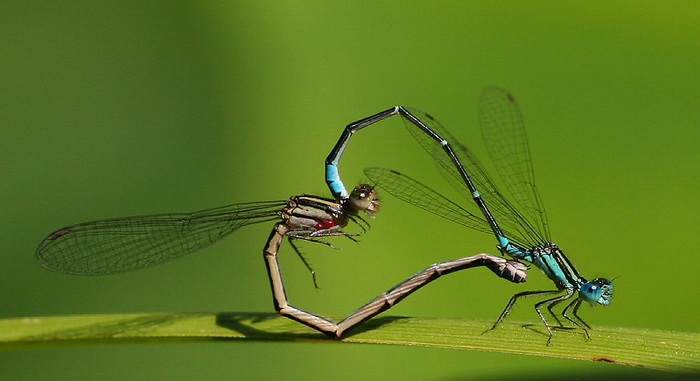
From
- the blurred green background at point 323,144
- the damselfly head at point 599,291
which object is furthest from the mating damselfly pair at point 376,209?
the blurred green background at point 323,144

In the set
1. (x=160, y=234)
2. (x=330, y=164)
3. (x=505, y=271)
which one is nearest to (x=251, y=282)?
(x=160, y=234)

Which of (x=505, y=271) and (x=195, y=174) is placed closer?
(x=505, y=271)

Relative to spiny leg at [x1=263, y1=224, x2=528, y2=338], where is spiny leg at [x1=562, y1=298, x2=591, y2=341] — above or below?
below

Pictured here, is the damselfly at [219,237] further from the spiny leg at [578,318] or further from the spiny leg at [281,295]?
the spiny leg at [578,318]

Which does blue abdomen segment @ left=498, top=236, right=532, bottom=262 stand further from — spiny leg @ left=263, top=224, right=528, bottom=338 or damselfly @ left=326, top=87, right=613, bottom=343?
spiny leg @ left=263, top=224, right=528, bottom=338

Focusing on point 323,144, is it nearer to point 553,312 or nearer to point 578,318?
point 553,312

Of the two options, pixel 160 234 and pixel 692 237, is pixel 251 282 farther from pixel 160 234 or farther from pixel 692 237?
pixel 692 237

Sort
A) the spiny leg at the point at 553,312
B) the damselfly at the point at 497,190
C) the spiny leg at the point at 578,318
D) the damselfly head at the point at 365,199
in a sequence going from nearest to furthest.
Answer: the spiny leg at the point at 578,318, the spiny leg at the point at 553,312, the damselfly head at the point at 365,199, the damselfly at the point at 497,190

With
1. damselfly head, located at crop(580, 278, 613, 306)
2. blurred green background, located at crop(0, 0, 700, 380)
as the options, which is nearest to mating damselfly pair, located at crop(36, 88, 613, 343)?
damselfly head, located at crop(580, 278, 613, 306)
